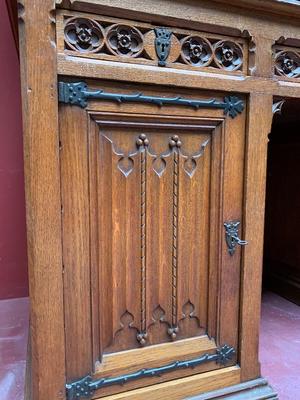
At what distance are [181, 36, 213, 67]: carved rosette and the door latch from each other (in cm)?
40

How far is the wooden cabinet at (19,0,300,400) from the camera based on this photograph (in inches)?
29.0

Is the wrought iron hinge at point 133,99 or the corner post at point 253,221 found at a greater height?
the wrought iron hinge at point 133,99

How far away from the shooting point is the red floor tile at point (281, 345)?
1.04m

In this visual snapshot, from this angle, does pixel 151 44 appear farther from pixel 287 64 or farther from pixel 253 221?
pixel 253 221

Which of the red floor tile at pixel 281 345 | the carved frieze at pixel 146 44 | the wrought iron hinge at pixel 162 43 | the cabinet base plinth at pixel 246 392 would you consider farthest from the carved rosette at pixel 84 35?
the red floor tile at pixel 281 345

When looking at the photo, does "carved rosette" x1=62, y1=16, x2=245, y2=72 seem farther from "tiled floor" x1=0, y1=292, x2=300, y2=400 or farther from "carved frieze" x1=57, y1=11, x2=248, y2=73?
"tiled floor" x1=0, y1=292, x2=300, y2=400

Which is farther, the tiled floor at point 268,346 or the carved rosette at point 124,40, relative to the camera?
the tiled floor at point 268,346

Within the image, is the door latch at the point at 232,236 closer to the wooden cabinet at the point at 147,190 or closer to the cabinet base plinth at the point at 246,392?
the wooden cabinet at the point at 147,190

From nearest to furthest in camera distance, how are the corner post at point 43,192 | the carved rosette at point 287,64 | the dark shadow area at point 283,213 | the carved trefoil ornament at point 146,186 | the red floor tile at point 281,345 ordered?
the corner post at point 43,192, the carved trefoil ornament at point 146,186, the carved rosette at point 287,64, the red floor tile at point 281,345, the dark shadow area at point 283,213

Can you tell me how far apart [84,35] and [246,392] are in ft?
3.18

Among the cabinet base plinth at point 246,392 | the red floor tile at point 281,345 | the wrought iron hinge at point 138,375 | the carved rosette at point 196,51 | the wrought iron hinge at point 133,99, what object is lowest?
the red floor tile at point 281,345

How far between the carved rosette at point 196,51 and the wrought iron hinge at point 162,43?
0.14 ft

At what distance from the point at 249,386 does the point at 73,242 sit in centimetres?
62

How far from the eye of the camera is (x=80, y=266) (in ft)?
2.56
